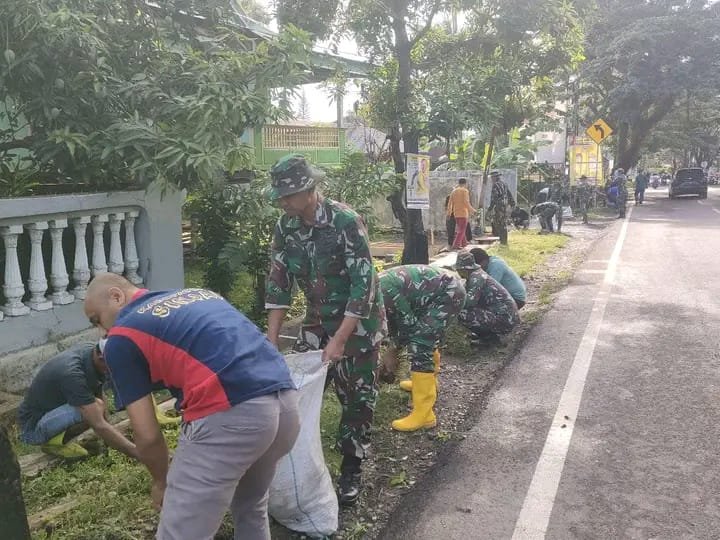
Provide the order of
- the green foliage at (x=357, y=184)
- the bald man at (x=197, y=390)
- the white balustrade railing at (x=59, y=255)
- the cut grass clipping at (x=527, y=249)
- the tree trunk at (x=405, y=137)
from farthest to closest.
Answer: the cut grass clipping at (x=527, y=249) < the tree trunk at (x=405, y=137) < the green foliage at (x=357, y=184) < the white balustrade railing at (x=59, y=255) < the bald man at (x=197, y=390)

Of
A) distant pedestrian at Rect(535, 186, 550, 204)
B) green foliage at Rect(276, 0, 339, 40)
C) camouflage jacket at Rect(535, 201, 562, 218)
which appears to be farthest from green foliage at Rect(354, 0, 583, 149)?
distant pedestrian at Rect(535, 186, 550, 204)

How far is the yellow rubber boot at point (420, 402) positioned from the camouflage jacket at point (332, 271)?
35.4 inches

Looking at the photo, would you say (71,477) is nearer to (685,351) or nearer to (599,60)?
(685,351)

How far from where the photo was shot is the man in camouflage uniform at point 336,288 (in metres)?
3.16

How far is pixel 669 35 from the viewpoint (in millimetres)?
26031

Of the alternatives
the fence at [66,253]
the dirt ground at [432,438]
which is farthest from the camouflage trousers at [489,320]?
the fence at [66,253]

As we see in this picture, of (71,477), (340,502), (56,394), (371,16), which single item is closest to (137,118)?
(56,394)

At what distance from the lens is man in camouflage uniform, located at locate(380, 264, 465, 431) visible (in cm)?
433

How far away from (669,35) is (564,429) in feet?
85.7

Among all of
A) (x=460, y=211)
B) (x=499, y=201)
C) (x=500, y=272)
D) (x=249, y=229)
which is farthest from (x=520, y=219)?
(x=249, y=229)

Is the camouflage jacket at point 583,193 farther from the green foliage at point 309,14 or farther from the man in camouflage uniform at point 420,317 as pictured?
the man in camouflage uniform at point 420,317

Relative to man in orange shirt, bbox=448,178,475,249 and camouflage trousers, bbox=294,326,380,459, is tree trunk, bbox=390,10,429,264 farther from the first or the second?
camouflage trousers, bbox=294,326,380,459

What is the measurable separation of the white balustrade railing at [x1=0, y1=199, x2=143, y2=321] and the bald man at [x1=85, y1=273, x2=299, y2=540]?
231 centimetres

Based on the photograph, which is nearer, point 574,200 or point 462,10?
point 462,10
